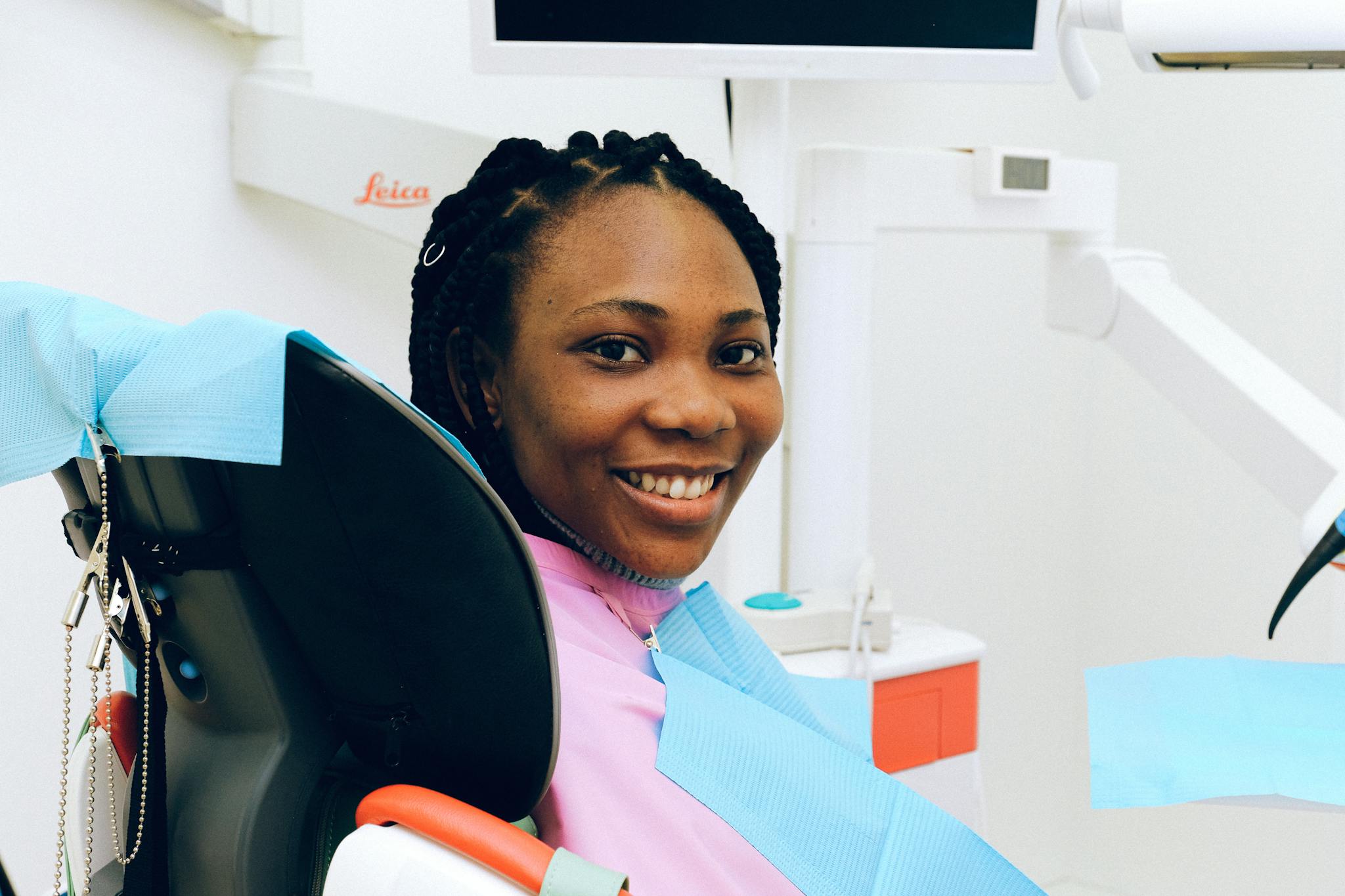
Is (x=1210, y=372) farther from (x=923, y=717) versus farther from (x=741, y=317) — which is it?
(x=741, y=317)

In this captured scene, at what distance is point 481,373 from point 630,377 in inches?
4.1

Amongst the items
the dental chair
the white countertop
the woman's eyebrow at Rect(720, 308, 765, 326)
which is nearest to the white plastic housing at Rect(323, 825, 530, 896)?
the dental chair

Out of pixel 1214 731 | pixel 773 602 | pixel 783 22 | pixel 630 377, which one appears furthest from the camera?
pixel 773 602

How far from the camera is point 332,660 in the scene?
59 cm

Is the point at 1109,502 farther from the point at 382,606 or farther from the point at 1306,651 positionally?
the point at 382,606

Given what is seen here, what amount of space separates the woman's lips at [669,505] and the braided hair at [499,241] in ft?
0.21

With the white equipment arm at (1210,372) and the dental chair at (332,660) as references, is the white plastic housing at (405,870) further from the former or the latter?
the white equipment arm at (1210,372)

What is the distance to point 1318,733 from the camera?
2.74 ft

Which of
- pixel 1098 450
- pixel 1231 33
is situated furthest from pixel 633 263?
pixel 1098 450

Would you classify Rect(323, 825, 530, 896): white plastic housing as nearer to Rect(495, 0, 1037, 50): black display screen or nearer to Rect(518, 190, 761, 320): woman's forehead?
Rect(518, 190, 761, 320): woman's forehead

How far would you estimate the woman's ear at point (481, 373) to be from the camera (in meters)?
0.77

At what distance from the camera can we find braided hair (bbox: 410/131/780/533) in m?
0.76

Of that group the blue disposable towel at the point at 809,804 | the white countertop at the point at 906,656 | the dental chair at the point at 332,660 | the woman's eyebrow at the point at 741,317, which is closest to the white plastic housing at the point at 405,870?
the dental chair at the point at 332,660

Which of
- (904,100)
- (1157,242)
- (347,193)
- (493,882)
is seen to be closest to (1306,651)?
(1157,242)
